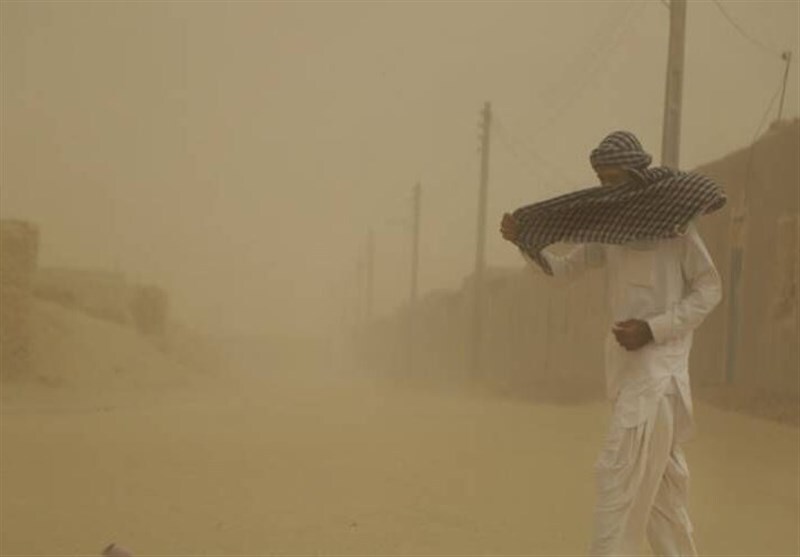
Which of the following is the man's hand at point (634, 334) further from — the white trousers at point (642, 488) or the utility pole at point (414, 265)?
the utility pole at point (414, 265)

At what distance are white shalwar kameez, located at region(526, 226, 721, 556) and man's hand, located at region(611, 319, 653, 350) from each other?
0.09 ft

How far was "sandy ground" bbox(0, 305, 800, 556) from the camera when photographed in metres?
5.91

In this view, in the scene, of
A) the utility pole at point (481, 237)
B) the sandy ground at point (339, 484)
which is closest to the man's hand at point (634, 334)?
the sandy ground at point (339, 484)

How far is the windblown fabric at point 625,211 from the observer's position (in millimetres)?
3832

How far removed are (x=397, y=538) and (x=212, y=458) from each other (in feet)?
11.1

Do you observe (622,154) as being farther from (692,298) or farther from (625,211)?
(692,298)

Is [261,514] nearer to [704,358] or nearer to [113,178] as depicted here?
[704,358]

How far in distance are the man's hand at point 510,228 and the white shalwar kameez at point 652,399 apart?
0.38 m

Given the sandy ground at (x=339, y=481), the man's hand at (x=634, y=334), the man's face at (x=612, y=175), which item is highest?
the man's face at (x=612, y=175)

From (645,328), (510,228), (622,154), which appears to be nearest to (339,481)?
(510,228)

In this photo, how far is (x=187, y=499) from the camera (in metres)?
6.89

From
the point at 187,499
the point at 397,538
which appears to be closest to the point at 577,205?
the point at 397,538

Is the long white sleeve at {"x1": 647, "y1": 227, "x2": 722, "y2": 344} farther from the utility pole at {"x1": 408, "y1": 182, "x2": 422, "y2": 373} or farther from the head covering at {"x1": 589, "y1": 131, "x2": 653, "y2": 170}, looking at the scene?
the utility pole at {"x1": 408, "y1": 182, "x2": 422, "y2": 373}

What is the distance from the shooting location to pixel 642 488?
3.79m
